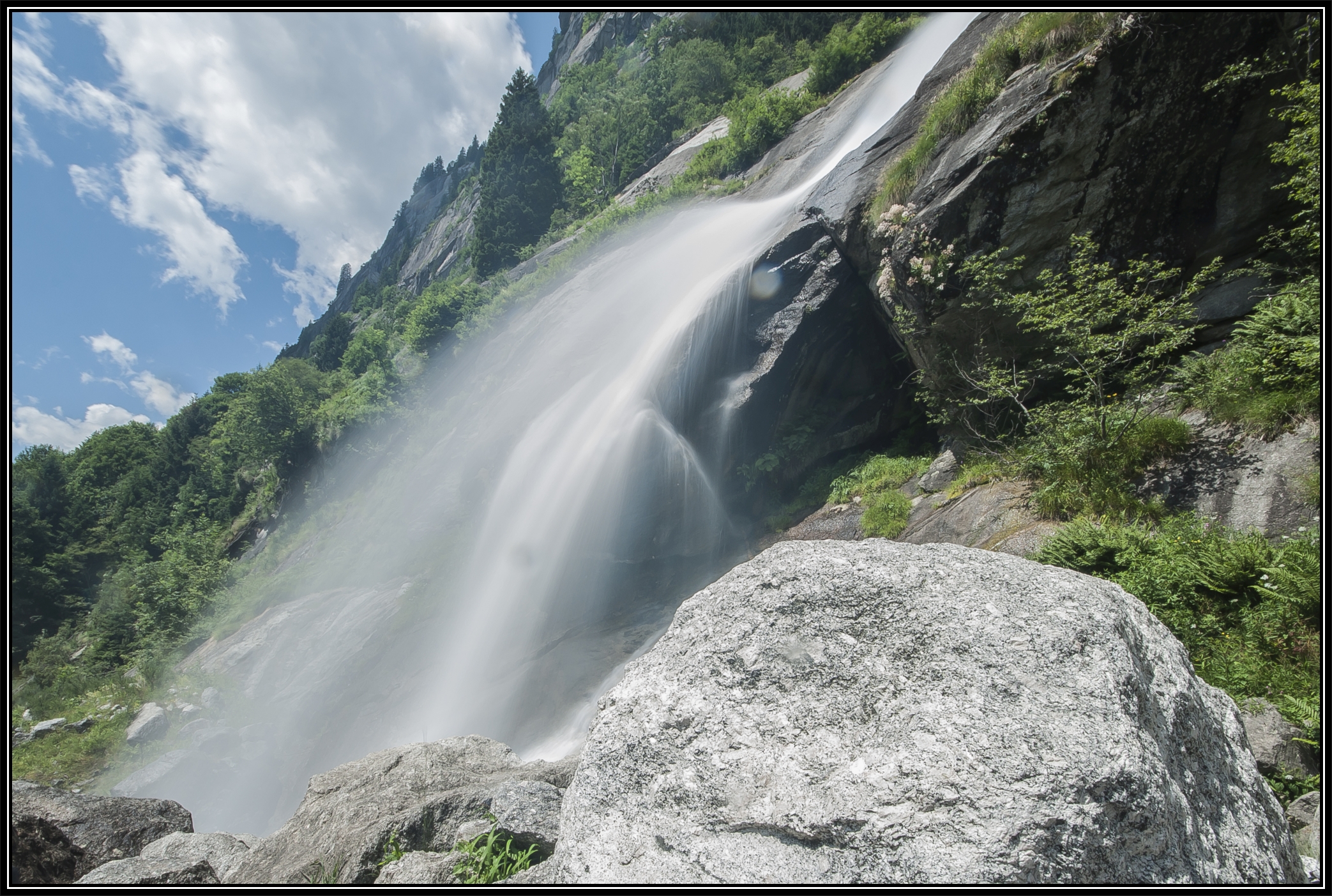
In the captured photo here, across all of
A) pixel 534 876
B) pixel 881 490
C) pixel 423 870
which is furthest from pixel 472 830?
pixel 881 490

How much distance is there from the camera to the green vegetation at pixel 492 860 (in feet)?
10.9

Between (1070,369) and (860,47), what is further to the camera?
(860,47)

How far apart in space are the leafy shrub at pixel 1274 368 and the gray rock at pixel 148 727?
2412 cm

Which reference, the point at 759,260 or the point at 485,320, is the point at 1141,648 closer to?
the point at 759,260

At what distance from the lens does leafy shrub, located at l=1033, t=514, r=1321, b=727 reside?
417 cm

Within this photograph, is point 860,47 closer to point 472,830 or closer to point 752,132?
point 752,132

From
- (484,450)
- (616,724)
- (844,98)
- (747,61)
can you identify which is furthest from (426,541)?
(747,61)

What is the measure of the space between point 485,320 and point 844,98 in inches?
799

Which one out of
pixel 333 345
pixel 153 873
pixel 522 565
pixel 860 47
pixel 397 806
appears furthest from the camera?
pixel 333 345

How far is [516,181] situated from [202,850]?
46.4 meters

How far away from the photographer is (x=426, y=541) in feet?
52.0

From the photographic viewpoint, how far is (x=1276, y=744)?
3.59m

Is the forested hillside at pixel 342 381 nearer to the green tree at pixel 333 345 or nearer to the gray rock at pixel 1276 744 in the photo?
the green tree at pixel 333 345

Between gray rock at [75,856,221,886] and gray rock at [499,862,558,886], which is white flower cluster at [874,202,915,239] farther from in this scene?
gray rock at [75,856,221,886]
